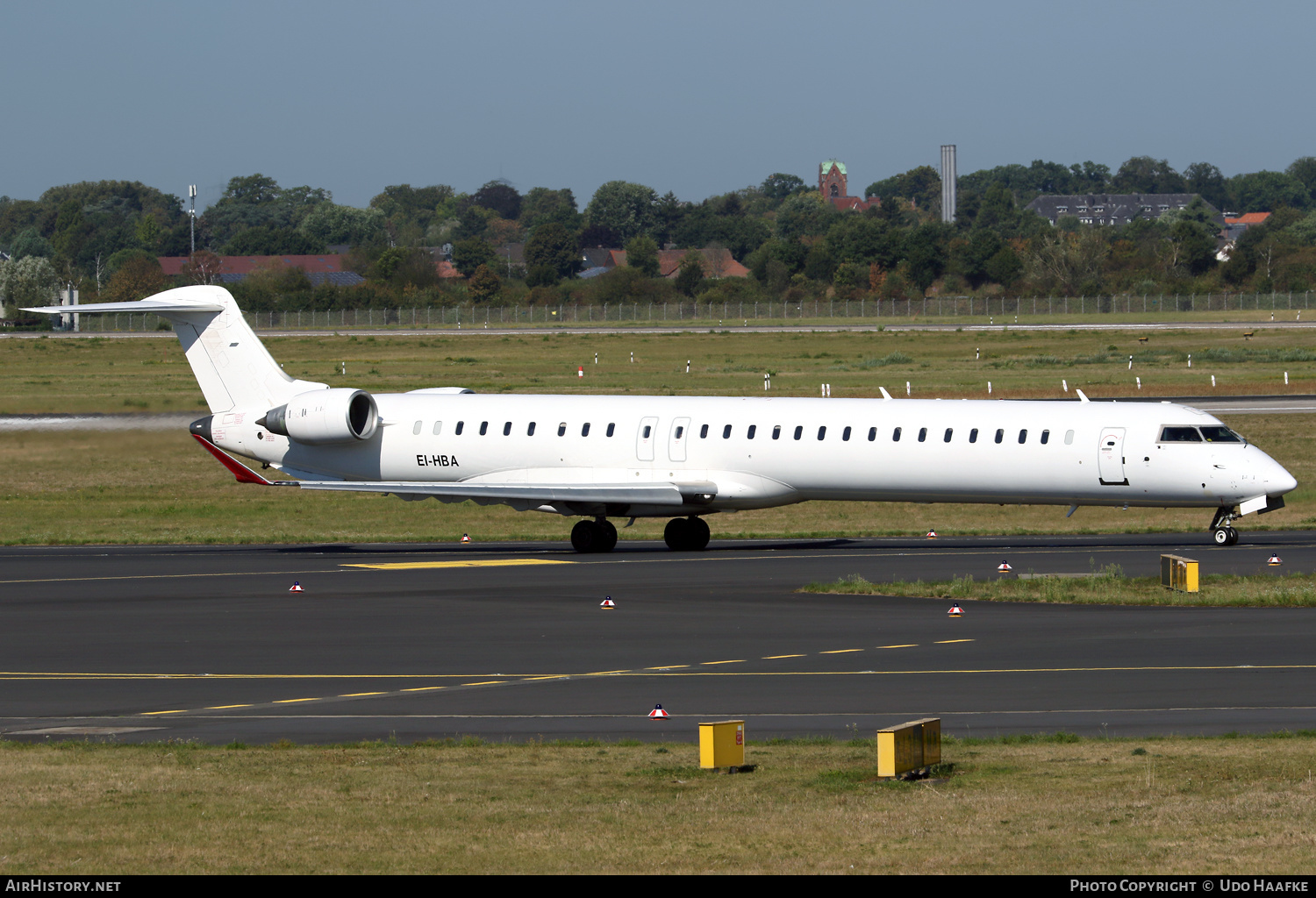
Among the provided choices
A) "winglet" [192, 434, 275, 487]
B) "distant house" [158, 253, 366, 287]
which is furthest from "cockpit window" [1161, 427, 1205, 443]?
"distant house" [158, 253, 366, 287]

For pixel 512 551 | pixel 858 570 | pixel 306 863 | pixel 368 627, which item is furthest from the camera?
pixel 512 551

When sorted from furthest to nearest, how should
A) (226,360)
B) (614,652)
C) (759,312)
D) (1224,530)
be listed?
(759,312) → (226,360) → (1224,530) → (614,652)

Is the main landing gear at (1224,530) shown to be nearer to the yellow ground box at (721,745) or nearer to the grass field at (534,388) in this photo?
the grass field at (534,388)

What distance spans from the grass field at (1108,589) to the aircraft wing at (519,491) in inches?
237

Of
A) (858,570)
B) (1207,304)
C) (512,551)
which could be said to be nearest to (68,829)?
(858,570)

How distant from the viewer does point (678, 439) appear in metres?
35.3

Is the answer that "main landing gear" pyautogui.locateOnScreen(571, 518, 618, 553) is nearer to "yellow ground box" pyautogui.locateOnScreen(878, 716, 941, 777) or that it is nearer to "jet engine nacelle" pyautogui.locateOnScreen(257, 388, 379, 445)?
"jet engine nacelle" pyautogui.locateOnScreen(257, 388, 379, 445)

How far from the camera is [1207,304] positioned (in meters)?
136

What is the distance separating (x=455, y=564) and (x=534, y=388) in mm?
39698

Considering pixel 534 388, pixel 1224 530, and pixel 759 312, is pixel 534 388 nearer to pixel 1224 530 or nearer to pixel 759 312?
pixel 1224 530

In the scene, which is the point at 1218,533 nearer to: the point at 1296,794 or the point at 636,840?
the point at 1296,794

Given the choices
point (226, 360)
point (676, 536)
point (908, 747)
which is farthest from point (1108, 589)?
point (226, 360)

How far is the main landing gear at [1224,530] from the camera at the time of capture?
3325 centimetres

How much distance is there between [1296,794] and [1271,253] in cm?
15522
